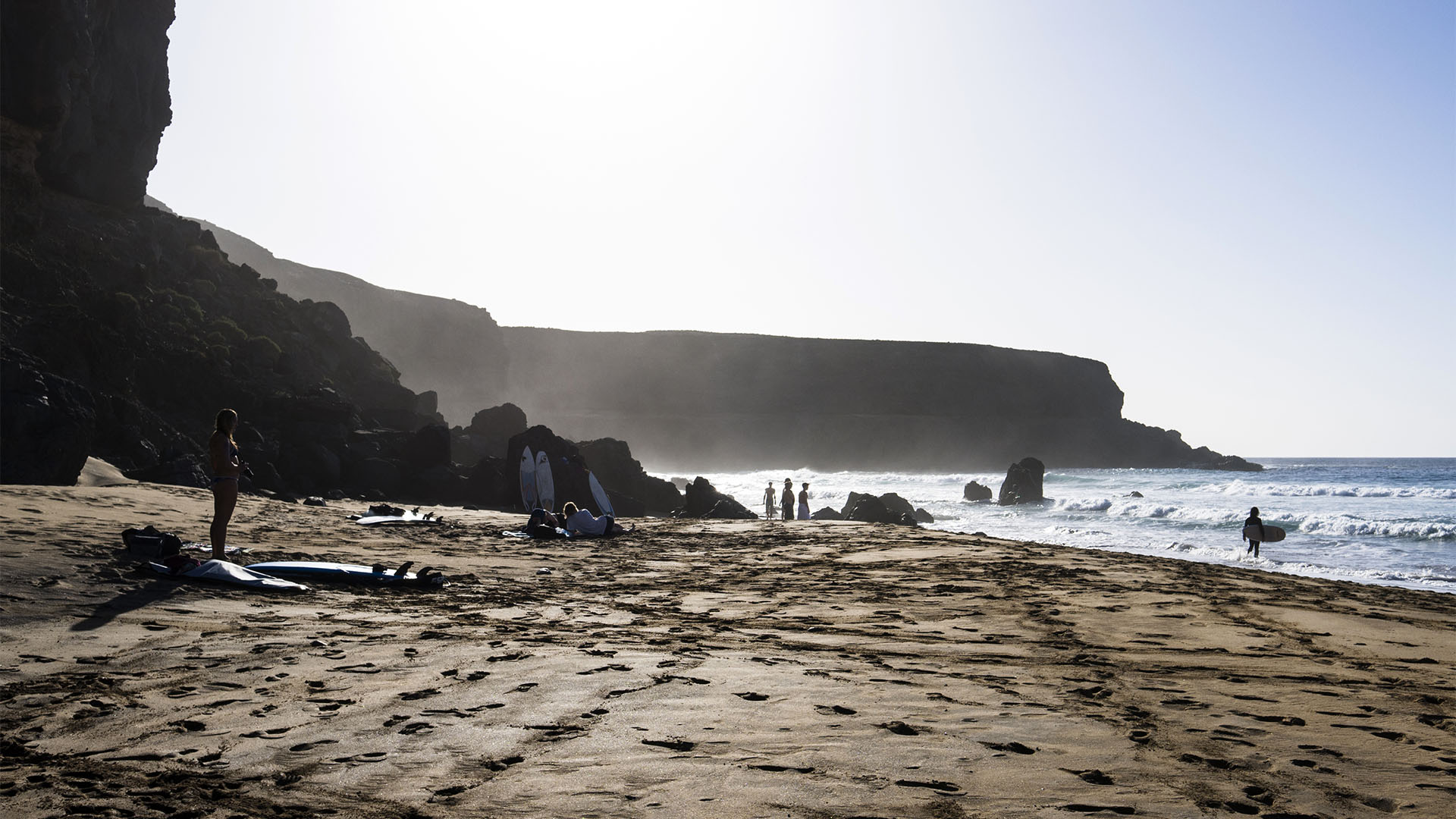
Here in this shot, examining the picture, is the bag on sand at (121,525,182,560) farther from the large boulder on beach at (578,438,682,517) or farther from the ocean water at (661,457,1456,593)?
the large boulder on beach at (578,438,682,517)

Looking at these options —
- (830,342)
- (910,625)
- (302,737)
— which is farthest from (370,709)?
(830,342)

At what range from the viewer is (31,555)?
6.80 meters

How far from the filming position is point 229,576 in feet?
23.0

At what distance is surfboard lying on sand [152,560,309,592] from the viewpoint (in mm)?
6914

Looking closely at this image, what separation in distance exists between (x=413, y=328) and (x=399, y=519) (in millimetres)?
75346

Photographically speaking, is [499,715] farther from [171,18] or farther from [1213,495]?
[1213,495]

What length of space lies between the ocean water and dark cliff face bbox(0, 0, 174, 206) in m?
28.4

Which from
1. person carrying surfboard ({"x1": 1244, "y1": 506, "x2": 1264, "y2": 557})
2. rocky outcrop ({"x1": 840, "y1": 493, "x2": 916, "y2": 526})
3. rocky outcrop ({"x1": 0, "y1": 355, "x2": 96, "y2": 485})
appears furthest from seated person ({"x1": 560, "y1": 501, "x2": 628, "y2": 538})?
rocky outcrop ({"x1": 840, "y1": 493, "x2": 916, "y2": 526})

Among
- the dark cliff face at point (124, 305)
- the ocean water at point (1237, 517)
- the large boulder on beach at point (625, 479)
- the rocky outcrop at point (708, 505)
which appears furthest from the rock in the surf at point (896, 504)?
the dark cliff face at point (124, 305)

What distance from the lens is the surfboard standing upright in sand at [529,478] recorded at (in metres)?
21.2

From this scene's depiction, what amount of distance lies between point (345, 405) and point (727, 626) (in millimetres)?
24968

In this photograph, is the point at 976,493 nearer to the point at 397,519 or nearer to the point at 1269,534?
the point at 1269,534

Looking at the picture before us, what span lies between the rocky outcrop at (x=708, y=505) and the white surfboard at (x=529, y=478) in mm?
5543

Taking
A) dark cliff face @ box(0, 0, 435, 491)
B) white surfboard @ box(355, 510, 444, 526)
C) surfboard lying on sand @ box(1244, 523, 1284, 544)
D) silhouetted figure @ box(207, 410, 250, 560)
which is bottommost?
white surfboard @ box(355, 510, 444, 526)
